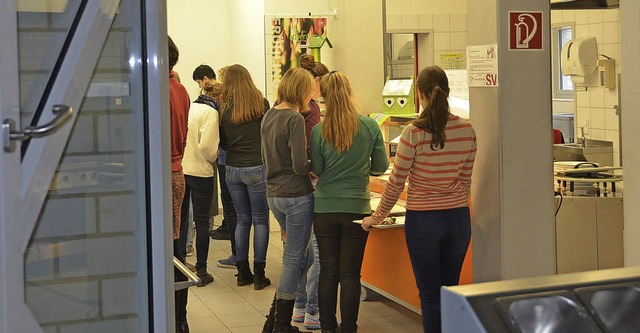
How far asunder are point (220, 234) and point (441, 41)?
9.78 ft

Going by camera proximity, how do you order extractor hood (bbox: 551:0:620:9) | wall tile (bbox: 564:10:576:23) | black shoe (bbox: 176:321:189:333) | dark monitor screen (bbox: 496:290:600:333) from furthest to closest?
wall tile (bbox: 564:10:576:23)
extractor hood (bbox: 551:0:620:9)
black shoe (bbox: 176:321:189:333)
dark monitor screen (bbox: 496:290:600:333)

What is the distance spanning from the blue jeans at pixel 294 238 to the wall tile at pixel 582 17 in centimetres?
533

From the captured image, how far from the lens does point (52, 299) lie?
2.72 m

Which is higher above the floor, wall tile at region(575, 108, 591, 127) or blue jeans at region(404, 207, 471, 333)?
wall tile at region(575, 108, 591, 127)

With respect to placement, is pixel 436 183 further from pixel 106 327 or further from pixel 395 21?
pixel 395 21

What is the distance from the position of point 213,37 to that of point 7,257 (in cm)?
912

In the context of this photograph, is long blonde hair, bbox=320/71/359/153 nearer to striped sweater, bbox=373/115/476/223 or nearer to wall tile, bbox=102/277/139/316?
striped sweater, bbox=373/115/476/223

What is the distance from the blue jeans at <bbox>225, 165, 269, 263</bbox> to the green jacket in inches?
63.2

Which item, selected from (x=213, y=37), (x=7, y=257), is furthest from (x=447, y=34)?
(x=7, y=257)

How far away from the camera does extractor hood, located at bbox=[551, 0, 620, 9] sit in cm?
621

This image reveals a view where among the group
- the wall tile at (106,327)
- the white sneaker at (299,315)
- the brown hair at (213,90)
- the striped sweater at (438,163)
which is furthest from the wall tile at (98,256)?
the brown hair at (213,90)

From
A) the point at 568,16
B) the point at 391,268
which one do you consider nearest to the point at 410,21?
the point at 568,16

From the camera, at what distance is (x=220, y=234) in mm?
9352

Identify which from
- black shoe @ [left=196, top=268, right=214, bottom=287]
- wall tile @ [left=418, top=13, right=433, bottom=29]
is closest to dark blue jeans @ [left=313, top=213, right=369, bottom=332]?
black shoe @ [left=196, top=268, right=214, bottom=287]
